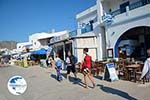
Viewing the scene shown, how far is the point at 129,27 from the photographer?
2092 cm

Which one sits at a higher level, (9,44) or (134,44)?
(9,44)

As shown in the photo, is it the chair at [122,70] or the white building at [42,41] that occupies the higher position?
the white building at [42,41]

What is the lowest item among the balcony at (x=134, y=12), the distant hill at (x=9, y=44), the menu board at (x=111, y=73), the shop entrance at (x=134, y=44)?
the menu board at (x=111, y=73)

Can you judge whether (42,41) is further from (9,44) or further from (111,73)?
(9,44)

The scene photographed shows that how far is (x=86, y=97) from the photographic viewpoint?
10.3 m

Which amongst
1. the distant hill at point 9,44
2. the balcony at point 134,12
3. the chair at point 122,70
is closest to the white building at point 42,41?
the balcony at point 134,12

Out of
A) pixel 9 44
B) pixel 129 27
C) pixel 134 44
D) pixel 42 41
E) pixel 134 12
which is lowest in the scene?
pixel 134 44

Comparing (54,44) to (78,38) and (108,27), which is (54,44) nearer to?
(78,38)

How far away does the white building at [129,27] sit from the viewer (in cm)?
1949

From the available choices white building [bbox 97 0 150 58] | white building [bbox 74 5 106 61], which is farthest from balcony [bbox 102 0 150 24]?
white building [bbox 74 5 106 61]

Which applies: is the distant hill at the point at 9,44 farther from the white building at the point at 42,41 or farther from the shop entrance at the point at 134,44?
the shop entrance at the point at 134,44

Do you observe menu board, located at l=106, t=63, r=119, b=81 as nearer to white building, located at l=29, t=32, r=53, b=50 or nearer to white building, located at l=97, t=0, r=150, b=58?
white building, located at l=97, t=0, r=150, b=58

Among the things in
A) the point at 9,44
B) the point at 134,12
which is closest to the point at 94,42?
the point at 134,12

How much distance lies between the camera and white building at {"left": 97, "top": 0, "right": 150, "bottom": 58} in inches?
767
